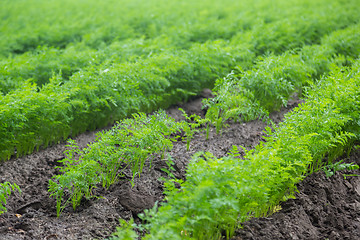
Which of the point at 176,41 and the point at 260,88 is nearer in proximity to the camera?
the point at 260,88

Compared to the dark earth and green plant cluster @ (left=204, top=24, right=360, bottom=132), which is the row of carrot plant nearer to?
the dark earth

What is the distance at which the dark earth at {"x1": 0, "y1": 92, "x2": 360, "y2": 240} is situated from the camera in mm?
4230

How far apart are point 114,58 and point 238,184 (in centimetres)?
582

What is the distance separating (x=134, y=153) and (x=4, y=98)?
2101 millimetres

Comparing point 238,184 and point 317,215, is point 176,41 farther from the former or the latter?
point 238,184

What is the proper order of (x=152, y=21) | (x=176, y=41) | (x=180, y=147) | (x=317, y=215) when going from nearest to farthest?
(x=317, y=215), (x=180, y=147), (x=176, y=41), (x=152, y=21)

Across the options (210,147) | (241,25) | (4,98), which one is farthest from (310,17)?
(4,98)

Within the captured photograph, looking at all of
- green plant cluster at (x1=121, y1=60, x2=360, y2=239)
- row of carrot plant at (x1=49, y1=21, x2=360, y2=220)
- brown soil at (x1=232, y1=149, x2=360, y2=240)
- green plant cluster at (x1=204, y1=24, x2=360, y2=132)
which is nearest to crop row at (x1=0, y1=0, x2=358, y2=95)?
green plant cluster at (x1=204, y1=24, x2=360, y2=132)

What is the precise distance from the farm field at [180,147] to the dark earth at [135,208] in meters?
0.02

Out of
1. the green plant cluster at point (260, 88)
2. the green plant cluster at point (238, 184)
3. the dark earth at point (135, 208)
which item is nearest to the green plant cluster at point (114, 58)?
the dark earth at point (135, 208)

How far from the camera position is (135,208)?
4641 millimetres

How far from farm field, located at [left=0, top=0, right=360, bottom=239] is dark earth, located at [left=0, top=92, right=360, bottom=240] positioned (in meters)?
0.02

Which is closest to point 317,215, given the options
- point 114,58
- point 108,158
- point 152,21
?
point 108,158

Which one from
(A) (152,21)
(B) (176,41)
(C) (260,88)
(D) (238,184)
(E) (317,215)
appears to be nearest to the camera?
(D) (238,184)
